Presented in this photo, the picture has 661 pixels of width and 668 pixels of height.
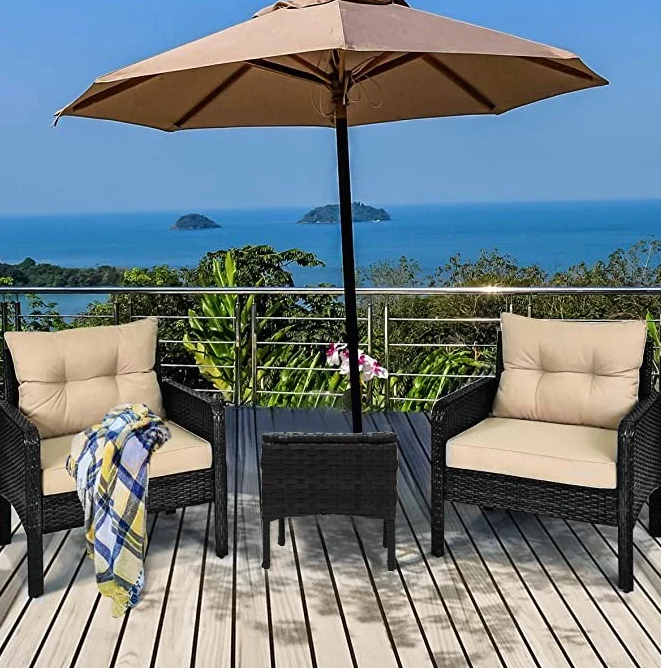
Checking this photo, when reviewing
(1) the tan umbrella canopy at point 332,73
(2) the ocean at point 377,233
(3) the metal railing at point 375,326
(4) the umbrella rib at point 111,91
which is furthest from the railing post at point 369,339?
(2) the ocean at point 377,233

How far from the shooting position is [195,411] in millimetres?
3777

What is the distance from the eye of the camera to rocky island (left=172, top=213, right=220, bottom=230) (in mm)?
26220

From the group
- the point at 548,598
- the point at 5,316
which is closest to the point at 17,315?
the point at 5,316

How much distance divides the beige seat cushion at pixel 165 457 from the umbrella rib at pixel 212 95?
1639 millimetres

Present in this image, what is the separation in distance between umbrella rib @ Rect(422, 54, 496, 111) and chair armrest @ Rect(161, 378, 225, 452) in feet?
5.79

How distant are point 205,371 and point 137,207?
19.5m

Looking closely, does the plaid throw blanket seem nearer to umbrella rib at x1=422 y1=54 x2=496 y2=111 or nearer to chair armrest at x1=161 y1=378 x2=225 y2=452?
chair armrest at x1=161 y1=378 x2=225 y2=452

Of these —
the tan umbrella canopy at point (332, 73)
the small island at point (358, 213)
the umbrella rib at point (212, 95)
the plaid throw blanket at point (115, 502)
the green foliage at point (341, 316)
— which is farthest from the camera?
the small island at point (358, 213)

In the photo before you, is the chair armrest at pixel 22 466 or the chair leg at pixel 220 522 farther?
the chair leg at pixel 220 522

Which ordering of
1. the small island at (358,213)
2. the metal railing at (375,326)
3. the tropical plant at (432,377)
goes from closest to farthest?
the metal railing at (375,326), the tropical plant at (432,377), the small island at (358,213)

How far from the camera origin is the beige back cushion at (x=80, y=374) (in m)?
3.73

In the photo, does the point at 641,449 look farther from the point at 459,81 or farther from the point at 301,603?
the point at 459,81

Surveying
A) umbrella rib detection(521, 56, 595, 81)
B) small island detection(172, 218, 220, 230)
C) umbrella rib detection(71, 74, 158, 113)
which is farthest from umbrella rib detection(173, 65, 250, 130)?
small island detection(172, 218, 220, 230)

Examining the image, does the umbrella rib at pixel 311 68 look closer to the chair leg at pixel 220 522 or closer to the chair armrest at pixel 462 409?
the chair armrest at pixel 462 409
